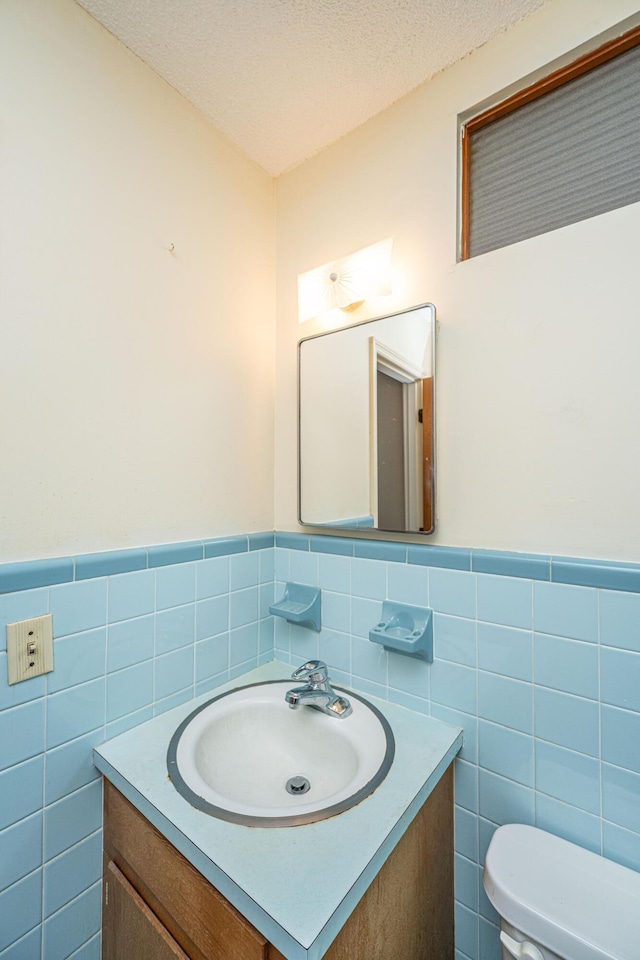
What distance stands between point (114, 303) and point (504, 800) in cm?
149

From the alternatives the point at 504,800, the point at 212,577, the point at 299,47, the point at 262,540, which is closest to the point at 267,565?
the point at 262,540

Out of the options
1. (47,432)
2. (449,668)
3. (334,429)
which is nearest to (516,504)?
(449,668)

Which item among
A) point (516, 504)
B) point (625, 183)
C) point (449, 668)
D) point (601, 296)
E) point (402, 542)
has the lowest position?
point (449, 668)

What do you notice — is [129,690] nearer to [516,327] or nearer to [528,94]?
[516,327]

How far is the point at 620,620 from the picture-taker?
0.83m

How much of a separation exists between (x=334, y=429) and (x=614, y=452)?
2.37ft

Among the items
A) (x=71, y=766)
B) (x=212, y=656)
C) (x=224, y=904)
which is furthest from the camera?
(x=212, y=656)

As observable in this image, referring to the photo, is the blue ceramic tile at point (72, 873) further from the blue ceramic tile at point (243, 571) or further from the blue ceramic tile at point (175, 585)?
the blue ceramic tile at point (243, 571)

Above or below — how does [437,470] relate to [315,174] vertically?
below

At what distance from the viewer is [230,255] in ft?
4.32


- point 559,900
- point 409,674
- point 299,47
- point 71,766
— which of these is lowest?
point 559,900

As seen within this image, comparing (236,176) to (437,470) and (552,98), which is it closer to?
(552,98)

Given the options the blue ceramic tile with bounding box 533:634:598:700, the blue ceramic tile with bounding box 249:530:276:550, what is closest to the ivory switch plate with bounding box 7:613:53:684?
the blue ceramic tile with bounding box 249:530:276:550

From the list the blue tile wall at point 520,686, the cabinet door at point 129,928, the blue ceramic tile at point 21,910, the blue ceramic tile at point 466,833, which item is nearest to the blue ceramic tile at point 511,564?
the blue tile wall at point 520,686
